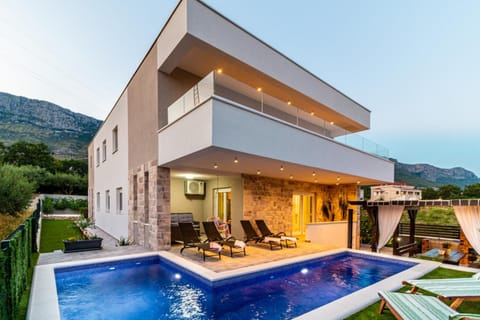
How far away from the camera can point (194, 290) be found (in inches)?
260

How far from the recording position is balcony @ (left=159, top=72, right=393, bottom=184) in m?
7.25

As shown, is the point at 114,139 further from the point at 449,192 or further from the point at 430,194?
the point at 449,192

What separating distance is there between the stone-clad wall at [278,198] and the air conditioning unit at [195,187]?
11.3 ft

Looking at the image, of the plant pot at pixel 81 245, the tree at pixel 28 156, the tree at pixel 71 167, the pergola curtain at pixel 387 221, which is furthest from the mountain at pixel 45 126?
the pergola curtain at pixel 387 221

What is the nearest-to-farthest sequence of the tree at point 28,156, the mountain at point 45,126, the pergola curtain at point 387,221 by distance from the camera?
the pergola curtain at point 387,221 → the tree at point 28,156 → the mountain at point 45,126

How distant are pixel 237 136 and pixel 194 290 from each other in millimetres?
3988

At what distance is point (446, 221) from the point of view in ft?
68.8

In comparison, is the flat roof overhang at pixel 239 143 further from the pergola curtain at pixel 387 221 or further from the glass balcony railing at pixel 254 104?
the pergola curtain at pixel 387 221

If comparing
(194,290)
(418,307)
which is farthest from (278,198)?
(418,307)

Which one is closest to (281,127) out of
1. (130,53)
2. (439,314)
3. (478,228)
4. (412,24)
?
(439,314)

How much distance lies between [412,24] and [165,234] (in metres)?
28.7

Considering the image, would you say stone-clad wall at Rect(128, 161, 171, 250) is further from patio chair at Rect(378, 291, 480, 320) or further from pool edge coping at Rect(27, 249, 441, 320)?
patio chair at Rect(378, 291, 480, 320)

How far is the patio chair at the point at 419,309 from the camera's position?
3894mm

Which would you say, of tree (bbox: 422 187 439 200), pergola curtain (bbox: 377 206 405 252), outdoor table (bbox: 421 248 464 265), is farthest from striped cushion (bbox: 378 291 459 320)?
tree (bbox: 422 187 439 200)
